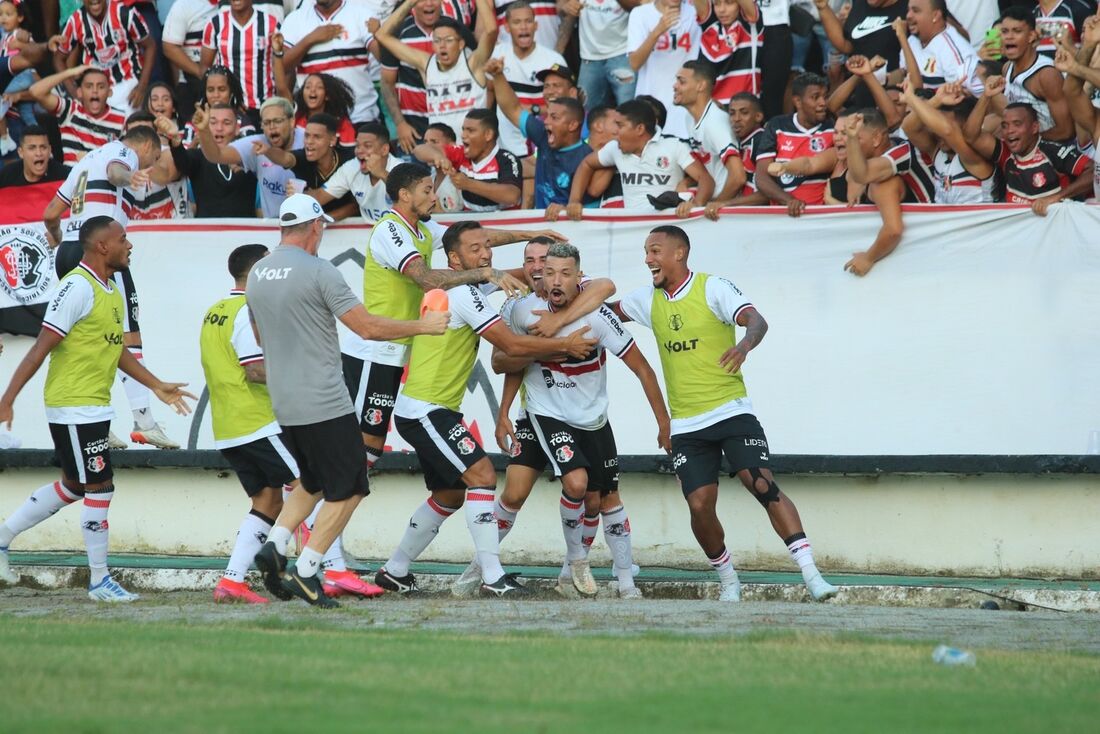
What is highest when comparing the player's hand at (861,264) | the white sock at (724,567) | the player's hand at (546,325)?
the player's hand at (861,264)

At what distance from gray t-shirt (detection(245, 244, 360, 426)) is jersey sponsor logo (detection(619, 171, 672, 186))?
4.51 metres

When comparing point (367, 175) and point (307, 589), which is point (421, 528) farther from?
point (367, 175)

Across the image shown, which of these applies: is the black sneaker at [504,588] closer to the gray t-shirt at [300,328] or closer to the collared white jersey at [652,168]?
the gray t-shirt at [300,328]

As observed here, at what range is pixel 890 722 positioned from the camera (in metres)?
5.44

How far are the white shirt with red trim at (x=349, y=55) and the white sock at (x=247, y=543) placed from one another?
652 centimetres

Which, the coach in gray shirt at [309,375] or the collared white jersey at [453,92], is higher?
the collared white jersey at [453,92]

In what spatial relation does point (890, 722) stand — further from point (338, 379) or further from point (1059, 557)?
point (1059, 557)

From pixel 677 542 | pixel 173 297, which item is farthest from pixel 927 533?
pixel 173 297

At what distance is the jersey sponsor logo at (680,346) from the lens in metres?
10.4

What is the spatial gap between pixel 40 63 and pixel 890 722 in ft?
49.2

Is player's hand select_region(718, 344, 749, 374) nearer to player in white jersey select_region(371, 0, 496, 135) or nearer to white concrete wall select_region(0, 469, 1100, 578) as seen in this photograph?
white concrete wall select_region(0, 469, 1100, 578)

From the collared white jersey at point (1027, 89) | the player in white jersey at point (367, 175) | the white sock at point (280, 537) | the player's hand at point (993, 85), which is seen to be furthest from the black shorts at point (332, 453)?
the collared white jersey at point (1027, 89)

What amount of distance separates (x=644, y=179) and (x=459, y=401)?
346 cm

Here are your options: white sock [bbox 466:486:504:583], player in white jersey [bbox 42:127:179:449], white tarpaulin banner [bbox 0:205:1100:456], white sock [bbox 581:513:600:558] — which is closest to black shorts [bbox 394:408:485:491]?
white sock [bbox 466:486:504:583]
